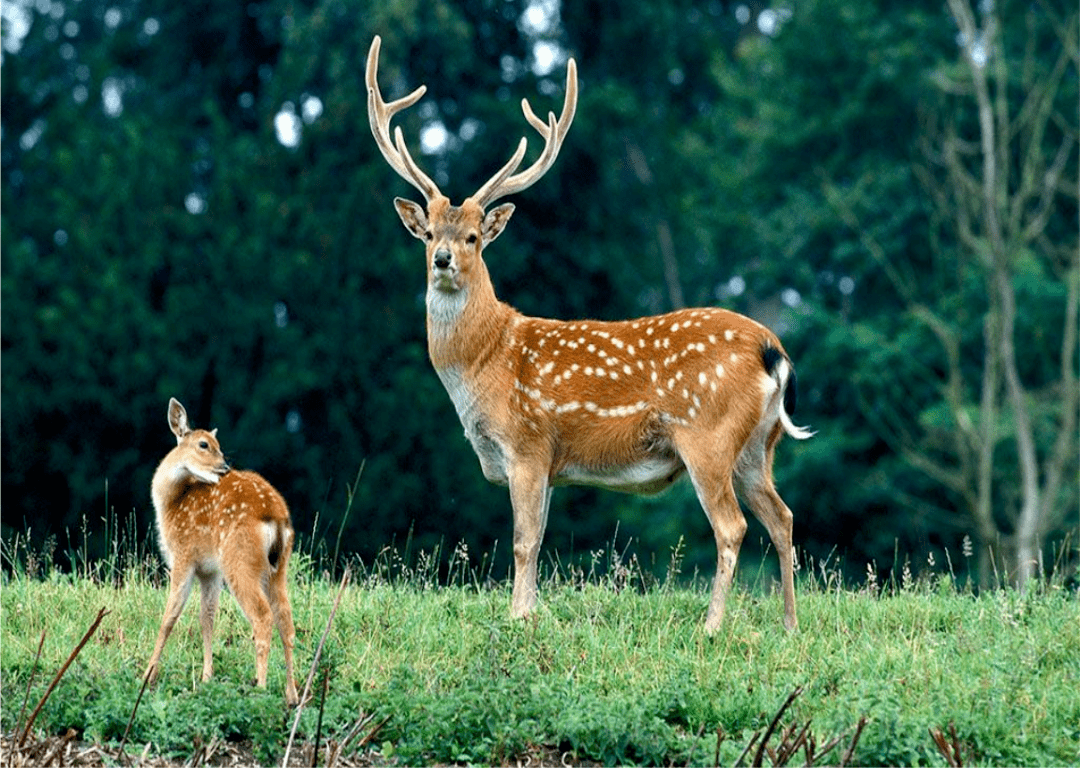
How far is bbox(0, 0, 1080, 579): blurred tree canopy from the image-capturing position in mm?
18422

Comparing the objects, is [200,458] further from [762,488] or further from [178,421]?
[762,488]

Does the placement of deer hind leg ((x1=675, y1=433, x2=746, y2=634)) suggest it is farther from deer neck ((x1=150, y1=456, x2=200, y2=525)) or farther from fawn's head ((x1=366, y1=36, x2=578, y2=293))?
deer neck ((x1=150, y1=456, x2=200, y2=525))

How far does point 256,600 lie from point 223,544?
295 mm

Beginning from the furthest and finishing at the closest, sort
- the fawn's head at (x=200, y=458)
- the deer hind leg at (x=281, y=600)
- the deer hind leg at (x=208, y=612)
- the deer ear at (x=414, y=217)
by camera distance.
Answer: the deer ear at (x=414, y=217) < the fawn's head at (x=200, y=458) < the deer hind leg at (x=208, y=612) < the deer hind leg at (x=281, y=600)

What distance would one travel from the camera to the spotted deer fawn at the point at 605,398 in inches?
333

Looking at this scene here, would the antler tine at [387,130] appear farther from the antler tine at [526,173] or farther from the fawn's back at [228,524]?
the fawn's back at [228,524]

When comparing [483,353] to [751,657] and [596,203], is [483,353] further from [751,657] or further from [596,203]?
[596,203]

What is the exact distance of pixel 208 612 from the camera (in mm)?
7445

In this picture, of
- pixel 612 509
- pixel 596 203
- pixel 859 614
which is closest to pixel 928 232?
pixel 596 203

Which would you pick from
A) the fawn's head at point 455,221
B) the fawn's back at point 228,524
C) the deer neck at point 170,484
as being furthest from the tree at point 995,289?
the fawn's back at point 228,524

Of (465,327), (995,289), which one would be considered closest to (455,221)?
(465,327)

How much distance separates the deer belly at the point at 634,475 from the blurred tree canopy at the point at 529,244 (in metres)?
8.89

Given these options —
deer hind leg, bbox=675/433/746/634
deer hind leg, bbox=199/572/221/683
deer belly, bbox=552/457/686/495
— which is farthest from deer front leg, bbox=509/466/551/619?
deer hind leg, bbox=199/572/221/683

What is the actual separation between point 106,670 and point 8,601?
1.79 metres
